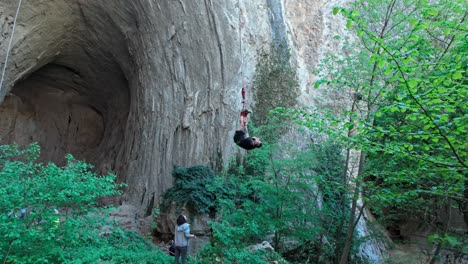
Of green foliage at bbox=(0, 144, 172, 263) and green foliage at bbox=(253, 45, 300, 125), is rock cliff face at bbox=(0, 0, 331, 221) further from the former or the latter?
green foliage at bbox=(0, 144, 172, 263)

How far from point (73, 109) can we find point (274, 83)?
36.1 feet

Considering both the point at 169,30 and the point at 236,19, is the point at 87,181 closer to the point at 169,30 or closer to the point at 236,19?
the point at 169,30

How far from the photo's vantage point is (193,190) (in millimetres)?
10344

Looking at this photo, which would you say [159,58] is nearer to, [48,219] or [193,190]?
[193,190]

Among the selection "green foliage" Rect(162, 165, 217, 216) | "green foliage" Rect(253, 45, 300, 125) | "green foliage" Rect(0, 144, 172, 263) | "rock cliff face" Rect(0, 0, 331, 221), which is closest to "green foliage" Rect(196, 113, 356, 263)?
"green foliage" Rect(162, 165, 217, 216)

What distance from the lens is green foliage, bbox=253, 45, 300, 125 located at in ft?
44.9

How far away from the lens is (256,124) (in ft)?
43.6

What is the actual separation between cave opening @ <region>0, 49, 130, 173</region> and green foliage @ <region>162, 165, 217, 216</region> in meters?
4.96

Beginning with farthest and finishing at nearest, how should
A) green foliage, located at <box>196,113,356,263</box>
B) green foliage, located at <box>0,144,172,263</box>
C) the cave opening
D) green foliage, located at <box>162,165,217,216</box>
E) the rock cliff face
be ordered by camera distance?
the cave opening, the rock cliff face, green foliage, located at <box>162,165,217,216</box>, green foliage, located at <box>196,113,356,263</box>, green foliage, located at <box>0,144,172,263</box>

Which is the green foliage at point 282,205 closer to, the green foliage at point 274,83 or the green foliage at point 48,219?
the green foliage at point 48,219

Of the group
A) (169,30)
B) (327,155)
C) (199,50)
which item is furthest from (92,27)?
(327,155)

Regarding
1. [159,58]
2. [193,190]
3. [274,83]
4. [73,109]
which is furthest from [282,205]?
[73,109]

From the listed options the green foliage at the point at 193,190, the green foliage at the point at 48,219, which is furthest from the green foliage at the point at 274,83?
the green foliage at the point at 48,219

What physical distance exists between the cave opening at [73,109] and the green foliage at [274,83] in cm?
589
